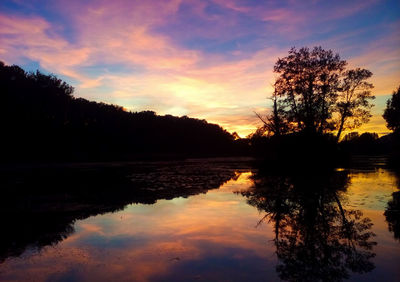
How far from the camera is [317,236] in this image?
8242mm

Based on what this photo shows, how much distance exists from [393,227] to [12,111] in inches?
2503

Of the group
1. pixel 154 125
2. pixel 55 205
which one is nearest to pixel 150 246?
pixel 55 205

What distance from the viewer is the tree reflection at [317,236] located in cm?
621

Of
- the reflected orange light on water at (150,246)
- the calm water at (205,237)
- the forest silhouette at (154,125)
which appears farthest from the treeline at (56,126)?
the reflected orange light on water at (150,246)

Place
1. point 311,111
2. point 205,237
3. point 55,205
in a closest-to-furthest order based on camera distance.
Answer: point 205,237
point 55,205
point 311,111

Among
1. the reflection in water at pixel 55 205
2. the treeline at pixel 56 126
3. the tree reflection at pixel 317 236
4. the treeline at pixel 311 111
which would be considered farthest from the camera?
the treeline at pixel 56 126

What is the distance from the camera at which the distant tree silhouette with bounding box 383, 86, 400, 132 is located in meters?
57.5

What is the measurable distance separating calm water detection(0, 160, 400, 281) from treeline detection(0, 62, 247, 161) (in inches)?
1868

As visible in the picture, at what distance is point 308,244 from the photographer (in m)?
7.64

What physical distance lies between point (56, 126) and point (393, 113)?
72.2m

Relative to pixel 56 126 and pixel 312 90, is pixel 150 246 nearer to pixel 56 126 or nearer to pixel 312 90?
pixel 312 90

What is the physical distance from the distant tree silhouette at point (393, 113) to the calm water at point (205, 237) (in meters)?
52.0

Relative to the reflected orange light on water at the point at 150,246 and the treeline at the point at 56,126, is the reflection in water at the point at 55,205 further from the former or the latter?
the treeline at the point at 56,126

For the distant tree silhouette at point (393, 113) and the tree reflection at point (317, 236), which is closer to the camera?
the tree reflection at point (317, 236)
